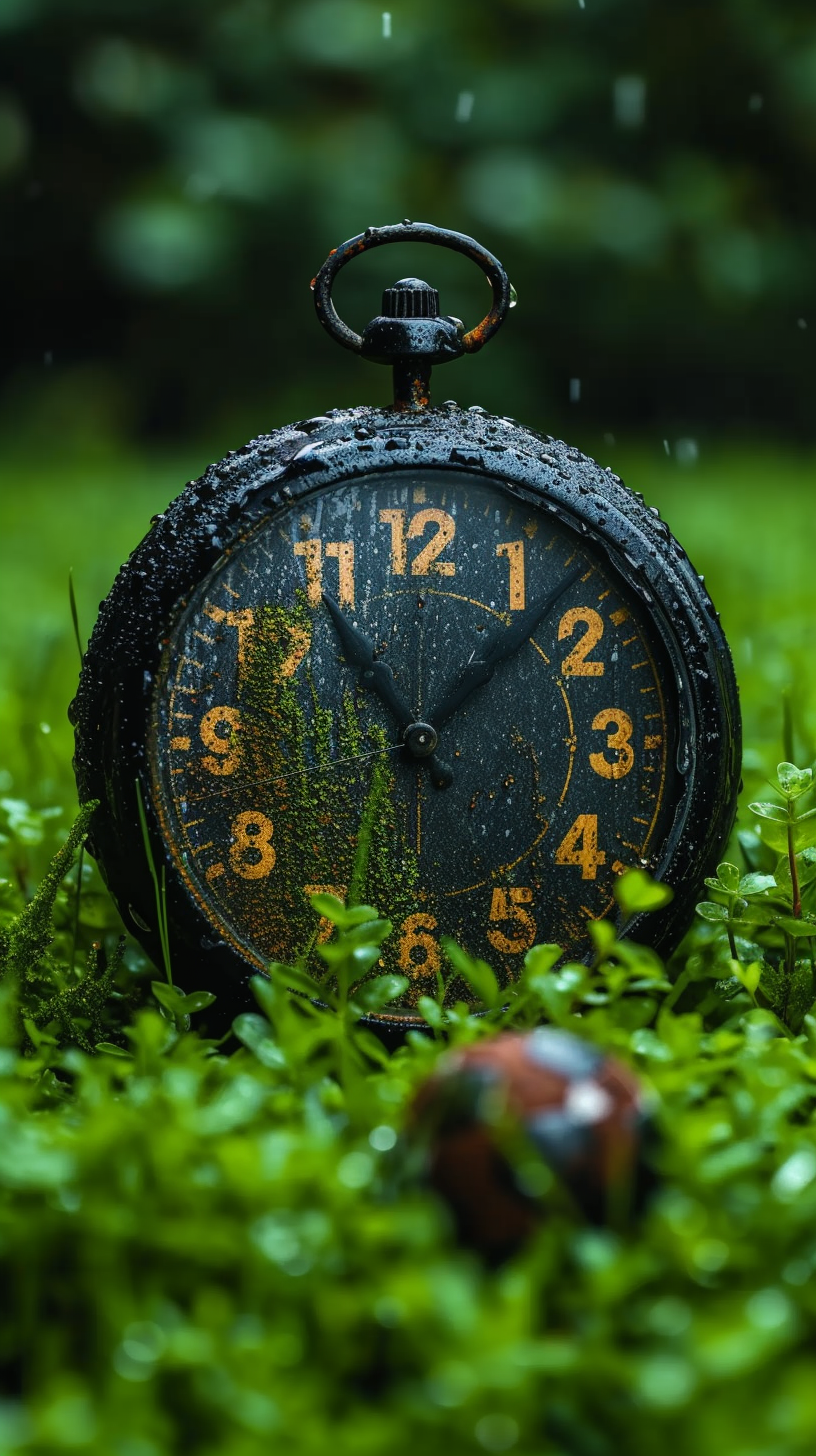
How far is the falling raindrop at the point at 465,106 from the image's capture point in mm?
7273

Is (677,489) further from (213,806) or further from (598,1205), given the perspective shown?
(598,1205)

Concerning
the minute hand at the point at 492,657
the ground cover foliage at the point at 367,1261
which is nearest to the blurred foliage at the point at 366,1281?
the ground cover foliage at the point at 367,1261

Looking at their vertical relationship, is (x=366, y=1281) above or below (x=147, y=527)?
below

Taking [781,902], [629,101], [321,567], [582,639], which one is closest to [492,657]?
[582,639]

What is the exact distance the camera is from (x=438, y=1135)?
126 centimetres

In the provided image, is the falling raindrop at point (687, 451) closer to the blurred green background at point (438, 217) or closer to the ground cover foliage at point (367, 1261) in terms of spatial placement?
the blurred green background at point (438, 217)

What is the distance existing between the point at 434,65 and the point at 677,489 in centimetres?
→ 217

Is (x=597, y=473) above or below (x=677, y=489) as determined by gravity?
below

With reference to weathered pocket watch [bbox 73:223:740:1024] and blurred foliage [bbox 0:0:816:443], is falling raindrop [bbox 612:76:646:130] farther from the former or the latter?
weathered pocket watch [bbox 73:223:740:1024]

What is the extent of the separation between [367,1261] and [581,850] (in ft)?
2.58

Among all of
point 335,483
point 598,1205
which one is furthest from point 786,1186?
point 335,483

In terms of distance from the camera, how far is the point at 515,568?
1.93 metres

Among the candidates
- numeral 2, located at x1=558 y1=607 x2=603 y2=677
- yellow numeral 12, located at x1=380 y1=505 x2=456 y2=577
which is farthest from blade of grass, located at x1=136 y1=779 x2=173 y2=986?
numeral 2, located at x1=558 y1=607 x2=603 y2=677

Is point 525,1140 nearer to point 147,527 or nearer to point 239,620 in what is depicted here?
point 239,620
